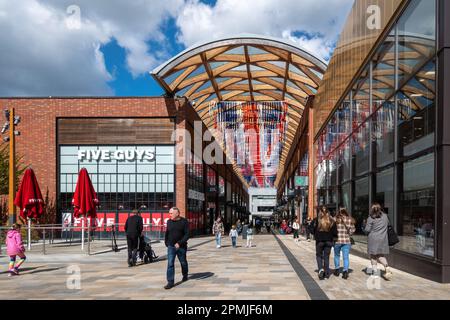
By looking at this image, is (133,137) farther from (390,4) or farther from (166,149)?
(390,4)

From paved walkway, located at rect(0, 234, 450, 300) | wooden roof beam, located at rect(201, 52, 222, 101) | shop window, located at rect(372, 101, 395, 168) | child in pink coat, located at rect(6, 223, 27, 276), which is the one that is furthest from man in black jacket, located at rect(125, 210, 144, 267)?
wooden roof beam, located at rect(201, 52, 222, 101)

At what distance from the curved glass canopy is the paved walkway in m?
16.7

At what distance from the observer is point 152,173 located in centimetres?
3138

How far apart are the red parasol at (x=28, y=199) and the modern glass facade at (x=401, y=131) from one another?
38.3ft

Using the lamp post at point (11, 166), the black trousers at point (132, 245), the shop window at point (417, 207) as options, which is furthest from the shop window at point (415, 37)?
the lamp post at point (11, 166)

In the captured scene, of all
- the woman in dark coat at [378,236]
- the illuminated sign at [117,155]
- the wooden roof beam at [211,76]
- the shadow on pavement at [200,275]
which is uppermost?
the wooden roof beam at [211,76]

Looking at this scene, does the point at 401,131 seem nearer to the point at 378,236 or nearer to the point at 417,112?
the point at 417,112

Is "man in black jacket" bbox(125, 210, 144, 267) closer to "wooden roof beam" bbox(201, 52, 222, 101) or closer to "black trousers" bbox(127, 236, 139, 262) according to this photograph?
"black trousers" bbox(127, 236, 139, 262)

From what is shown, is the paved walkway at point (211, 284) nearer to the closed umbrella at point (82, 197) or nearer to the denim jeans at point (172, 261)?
the denim jeans at point (172, 261)

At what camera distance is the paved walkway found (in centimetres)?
873

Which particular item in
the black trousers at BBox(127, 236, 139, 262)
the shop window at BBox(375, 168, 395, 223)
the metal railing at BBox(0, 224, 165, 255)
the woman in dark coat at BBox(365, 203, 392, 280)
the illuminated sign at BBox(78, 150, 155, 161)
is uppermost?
the illuminated sign at BBox(78, 150, 155, 161)

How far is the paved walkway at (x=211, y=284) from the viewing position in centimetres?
873

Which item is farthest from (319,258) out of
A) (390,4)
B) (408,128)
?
(390,4)
